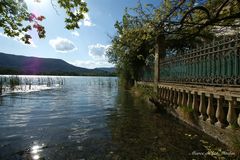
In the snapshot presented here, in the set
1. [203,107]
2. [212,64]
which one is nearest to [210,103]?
[203,107]

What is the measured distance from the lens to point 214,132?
587 centimetres

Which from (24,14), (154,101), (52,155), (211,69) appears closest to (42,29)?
(24,14)

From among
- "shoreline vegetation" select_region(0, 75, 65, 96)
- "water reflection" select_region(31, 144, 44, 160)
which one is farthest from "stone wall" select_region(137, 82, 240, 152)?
"shoreline vegetation" select_region(0, 75, 65, 96)

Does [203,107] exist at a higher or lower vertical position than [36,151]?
higher

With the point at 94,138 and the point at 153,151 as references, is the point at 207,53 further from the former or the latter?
the point at 94,138

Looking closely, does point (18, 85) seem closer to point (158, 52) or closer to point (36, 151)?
point (158, 52)

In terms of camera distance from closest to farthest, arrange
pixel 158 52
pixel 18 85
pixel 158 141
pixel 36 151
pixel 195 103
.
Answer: pixel 36 151 < pixel 158 141 < pixel 195 103 < pixel 158 52 < pixel 18 85

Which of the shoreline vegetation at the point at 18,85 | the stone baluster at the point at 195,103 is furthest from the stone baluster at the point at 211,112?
the shoreline vegetation at the point at 18,85

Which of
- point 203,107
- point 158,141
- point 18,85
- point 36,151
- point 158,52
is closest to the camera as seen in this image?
point 36,151

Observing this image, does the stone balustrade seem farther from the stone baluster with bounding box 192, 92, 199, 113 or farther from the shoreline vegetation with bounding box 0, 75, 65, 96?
the shoreline vegetation with bounding box 0, 75, 65, 96

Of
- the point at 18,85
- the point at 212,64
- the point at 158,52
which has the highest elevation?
the point at 158,52

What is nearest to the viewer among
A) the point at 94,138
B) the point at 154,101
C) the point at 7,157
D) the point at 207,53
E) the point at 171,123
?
the point at 7,157

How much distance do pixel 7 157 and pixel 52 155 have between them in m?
1.00

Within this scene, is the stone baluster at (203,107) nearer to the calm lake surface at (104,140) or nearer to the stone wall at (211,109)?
the stone wall at (211,109)
